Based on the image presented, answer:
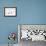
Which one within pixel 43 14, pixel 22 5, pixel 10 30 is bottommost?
pixel 10 30

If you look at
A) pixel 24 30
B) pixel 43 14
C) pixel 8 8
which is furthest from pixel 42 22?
pixel 8 8

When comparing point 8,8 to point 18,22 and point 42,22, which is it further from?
point 42,22

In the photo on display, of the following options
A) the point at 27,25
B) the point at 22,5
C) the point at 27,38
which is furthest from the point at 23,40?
the point at 22,5

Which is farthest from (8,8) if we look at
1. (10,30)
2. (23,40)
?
(23,40)

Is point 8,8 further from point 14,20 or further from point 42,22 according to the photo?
point 42,22

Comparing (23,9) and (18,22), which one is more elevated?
(23,9)

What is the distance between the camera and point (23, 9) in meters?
4.36

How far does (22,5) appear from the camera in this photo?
172 inches

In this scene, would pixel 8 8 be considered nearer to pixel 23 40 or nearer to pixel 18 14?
pixel 18 14

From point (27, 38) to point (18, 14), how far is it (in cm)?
89

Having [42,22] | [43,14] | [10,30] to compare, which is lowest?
[10,30]

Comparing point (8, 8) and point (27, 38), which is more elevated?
point (8, 8)

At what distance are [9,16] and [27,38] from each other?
975 millimetres

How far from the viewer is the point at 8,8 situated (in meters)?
4.32
